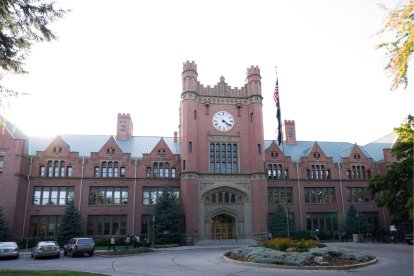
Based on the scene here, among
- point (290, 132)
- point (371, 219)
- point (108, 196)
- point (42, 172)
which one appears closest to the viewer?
point (42, 172)

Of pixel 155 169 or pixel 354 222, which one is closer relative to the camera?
pixel 354 222

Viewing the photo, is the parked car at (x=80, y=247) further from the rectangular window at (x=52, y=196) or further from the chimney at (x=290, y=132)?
the chimney at (x=290, y=132)

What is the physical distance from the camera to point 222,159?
151ft

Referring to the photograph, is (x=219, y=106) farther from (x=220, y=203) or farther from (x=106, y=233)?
(x=106, y=233)

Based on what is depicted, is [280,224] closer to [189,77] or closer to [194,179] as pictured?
[194,179]

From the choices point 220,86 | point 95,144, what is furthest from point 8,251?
point 220,86

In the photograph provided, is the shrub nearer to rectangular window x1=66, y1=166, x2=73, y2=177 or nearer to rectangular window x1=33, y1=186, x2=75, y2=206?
rectangular window x1=33, y1=186, x2=75, y2=206

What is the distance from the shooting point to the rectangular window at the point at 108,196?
44875mm

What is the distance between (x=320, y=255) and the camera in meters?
19.0

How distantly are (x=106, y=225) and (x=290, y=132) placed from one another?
32.7 meters

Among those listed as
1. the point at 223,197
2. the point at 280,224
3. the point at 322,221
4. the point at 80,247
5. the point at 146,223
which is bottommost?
the point at 80,247

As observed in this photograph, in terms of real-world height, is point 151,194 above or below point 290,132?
below

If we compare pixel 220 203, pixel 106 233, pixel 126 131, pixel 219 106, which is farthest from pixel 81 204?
pixel 219 106

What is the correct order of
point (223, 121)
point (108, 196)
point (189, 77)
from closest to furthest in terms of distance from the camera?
point (108, 196), point (189, 77), point (223, 121)
